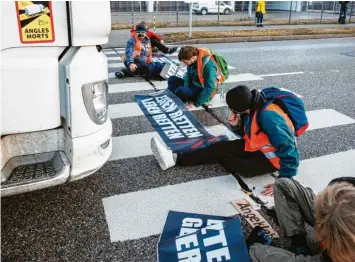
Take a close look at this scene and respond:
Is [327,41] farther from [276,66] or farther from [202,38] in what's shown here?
[276,66]

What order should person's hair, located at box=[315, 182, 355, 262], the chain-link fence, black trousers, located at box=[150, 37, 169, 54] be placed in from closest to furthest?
person's hair, located at box=[315, 182, 355, 262] → black trousers, located at box=[150, 37, 169, 54] → the chain-link fence

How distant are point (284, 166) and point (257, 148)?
1.28ft

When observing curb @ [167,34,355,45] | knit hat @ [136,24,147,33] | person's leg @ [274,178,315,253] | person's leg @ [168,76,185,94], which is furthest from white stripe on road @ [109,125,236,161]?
curb @ [167,34,355,45]

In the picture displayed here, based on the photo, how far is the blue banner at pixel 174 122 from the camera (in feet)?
13.9

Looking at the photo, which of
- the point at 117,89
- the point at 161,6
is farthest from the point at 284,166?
the point at 161,6

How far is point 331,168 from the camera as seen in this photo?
12.3ft

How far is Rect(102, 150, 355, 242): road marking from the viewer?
110 inches

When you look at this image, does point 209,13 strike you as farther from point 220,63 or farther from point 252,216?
point 252,216

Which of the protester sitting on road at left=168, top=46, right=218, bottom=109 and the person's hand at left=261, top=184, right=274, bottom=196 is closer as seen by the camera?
the person's hand at left=261, top=184, right=274, bottom=196

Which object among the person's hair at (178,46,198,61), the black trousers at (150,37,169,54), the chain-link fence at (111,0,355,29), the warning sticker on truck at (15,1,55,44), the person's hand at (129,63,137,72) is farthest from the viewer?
the chain-link fence at (111,0,355,29)

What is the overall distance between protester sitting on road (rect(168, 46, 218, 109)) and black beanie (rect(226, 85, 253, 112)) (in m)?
1.92

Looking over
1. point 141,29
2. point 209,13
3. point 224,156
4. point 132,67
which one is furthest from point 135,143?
point 209,13

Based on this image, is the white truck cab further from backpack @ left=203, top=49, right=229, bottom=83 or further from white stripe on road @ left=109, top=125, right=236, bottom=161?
white stripe on road @ left=109, top=125, right=236, bottom=161

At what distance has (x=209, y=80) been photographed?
5062 millimetres
